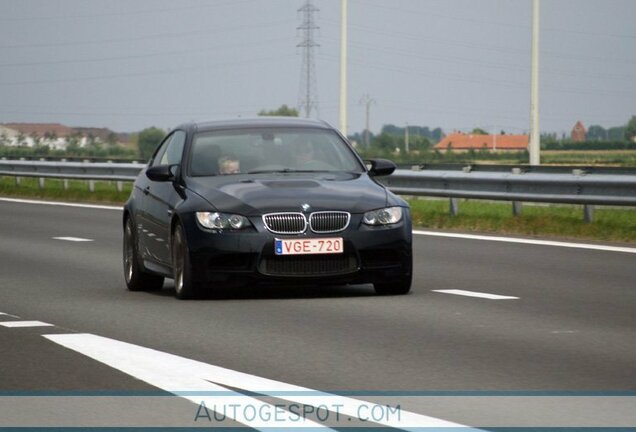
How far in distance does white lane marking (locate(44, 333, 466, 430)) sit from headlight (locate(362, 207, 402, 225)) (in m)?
3.04

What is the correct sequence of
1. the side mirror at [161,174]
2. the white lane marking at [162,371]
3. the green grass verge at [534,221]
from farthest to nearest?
the green grass verge at [534,221] → the side mirror at [161,174] → the white lane marking at [162,371]

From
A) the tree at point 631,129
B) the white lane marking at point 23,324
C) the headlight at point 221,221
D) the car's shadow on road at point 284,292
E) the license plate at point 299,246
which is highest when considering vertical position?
the headlight at point 221,221

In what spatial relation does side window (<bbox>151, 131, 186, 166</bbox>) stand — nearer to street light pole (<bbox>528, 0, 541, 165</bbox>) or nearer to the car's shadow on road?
the car's shadow on road

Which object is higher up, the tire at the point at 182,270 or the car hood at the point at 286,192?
the car hood at the point at 286,192

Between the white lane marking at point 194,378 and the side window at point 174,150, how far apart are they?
13.2 feet

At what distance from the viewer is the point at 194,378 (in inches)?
325

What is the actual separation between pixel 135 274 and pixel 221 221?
1890 millimetres

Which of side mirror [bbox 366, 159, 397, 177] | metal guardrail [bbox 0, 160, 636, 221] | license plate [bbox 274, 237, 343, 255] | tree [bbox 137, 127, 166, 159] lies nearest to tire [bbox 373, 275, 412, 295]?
license plate [bbox 274, 237, 343, 255]

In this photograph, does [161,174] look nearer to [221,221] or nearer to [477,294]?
[221,221]

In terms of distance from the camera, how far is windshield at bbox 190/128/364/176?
13.6 m

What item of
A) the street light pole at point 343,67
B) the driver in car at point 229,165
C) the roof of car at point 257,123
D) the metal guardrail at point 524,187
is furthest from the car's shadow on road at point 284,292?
the street light pole at point 343,67

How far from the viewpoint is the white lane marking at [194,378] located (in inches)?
275

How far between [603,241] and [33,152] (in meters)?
77.4

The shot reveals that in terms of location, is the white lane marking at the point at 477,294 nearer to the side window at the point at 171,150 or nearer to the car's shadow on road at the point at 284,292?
the car's shadow on road at the point at 284,292
